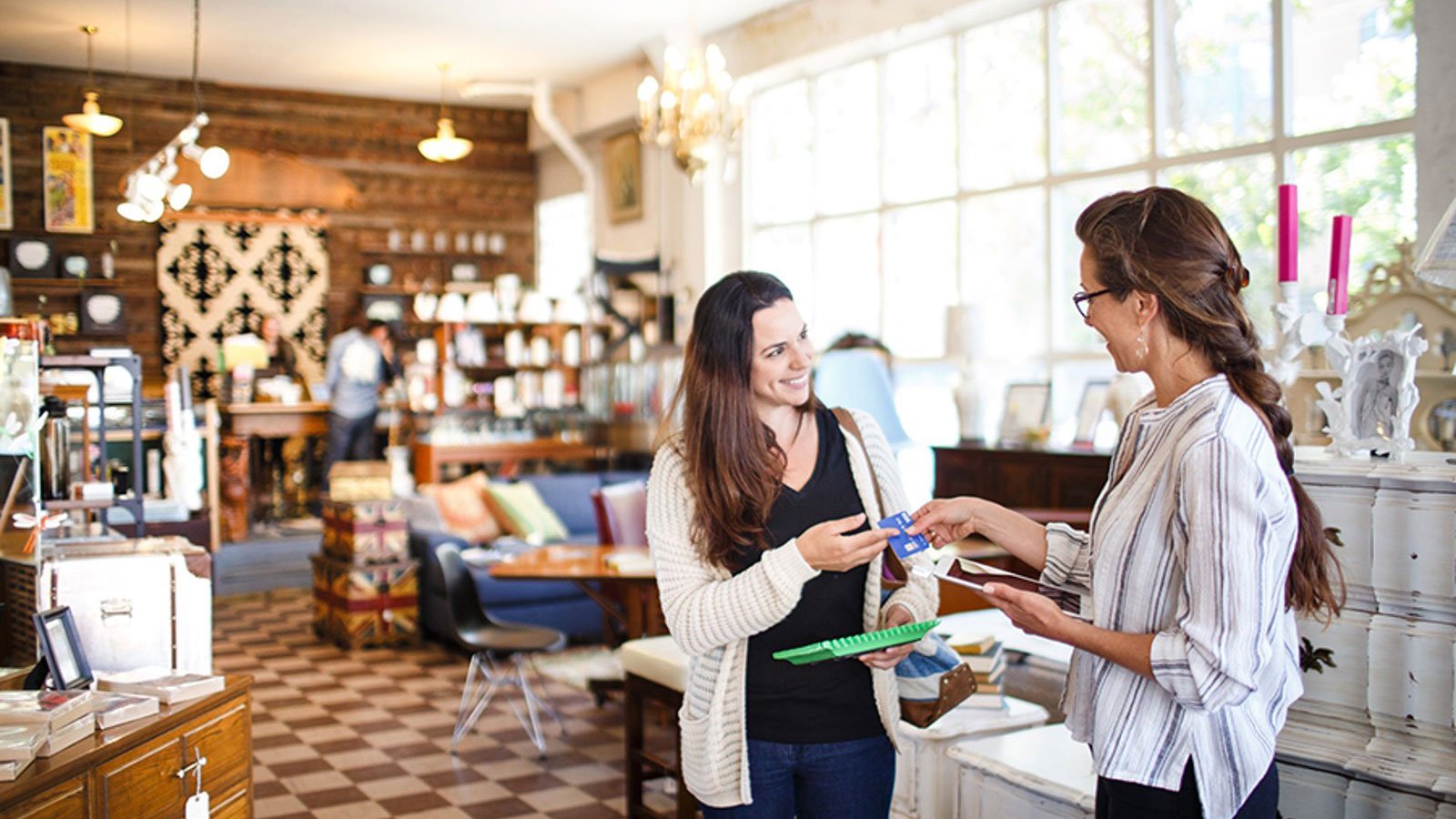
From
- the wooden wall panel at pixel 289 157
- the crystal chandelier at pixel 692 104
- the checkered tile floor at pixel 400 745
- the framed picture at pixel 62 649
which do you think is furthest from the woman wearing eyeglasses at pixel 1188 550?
the wooden wall panel at pixel 289 157

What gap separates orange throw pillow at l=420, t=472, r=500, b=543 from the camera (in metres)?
8.62

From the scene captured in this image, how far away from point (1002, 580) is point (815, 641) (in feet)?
1.32

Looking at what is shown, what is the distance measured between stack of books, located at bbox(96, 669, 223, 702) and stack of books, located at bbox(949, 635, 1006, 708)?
6.39ft

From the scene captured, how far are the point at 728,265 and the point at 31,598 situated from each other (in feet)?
25.6

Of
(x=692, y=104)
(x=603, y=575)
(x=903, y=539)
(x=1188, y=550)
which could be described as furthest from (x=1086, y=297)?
(x=692, y=104)

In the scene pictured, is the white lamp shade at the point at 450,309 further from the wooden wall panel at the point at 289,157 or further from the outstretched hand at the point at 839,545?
the outstretched hand at the point at 839,545

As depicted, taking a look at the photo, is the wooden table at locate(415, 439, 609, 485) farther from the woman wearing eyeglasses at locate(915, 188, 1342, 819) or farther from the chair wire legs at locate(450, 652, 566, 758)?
the woman wearing eyeglasses at locate(915, 188, 1342, 819)

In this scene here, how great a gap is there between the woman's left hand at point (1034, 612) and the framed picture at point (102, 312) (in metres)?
11.7

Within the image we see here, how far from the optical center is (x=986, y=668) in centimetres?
344

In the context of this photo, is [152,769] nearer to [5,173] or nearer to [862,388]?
[862,388]

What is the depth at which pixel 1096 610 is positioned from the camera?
196 cm

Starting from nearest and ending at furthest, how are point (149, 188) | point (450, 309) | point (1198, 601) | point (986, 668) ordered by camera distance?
point (1198, 601) < point (986, 668) < point (149, 188) < point (450, 309)

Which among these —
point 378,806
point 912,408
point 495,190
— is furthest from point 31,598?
point 495,190

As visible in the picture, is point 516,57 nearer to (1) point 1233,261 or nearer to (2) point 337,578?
(2) point 337,578
